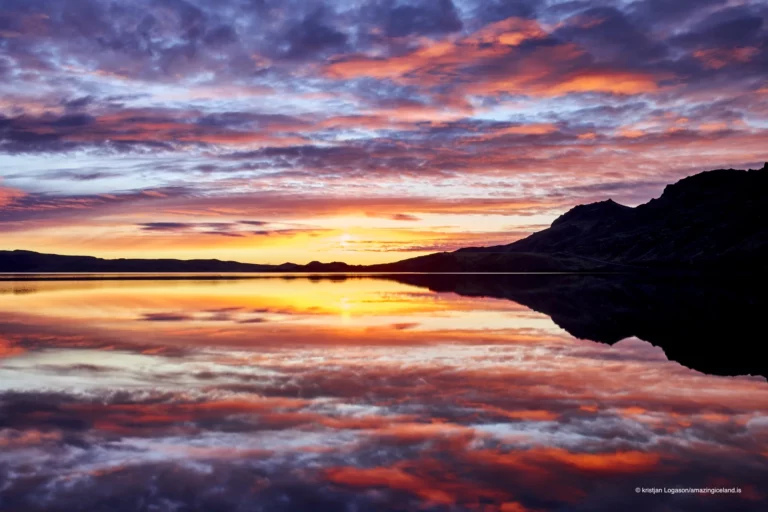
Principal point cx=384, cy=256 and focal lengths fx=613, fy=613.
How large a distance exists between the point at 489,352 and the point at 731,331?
1604 cm

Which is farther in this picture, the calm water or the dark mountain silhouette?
the dark mountain silhouette

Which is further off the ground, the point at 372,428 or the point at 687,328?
the point at 687,328

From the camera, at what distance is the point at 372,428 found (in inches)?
598

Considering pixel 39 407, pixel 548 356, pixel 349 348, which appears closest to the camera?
pixel 39 407

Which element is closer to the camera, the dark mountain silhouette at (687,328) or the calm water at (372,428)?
the calm water at (372,428)

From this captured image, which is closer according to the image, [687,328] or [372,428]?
[372,428]

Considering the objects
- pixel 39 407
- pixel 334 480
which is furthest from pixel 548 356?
pixel 39 407

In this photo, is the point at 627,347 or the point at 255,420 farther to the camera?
the point at 627,347

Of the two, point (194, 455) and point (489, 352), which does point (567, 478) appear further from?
point (489, 352)

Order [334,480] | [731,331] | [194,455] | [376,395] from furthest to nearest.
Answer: [731,331], [376,395], [194,455], [334,480]

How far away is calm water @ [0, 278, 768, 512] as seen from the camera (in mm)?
11242

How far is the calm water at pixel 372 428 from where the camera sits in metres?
11.2

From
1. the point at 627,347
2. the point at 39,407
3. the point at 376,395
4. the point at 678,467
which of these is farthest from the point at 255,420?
the point at 627,347

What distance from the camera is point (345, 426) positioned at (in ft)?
50.5
